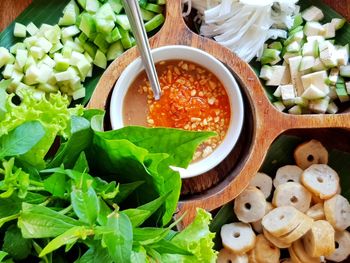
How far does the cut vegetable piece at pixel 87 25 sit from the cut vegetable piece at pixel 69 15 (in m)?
0.05

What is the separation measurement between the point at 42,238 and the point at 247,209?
0.83 meters

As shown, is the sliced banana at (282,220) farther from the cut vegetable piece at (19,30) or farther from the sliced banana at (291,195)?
the cut vegetable piece at (19,30)

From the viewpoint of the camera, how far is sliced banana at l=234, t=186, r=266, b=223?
199 centimetres

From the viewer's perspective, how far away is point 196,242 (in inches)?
56.2

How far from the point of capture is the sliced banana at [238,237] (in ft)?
6.50

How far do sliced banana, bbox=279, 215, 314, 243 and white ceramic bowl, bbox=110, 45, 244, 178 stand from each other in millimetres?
311

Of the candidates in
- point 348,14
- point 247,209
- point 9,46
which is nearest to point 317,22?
point 348,14

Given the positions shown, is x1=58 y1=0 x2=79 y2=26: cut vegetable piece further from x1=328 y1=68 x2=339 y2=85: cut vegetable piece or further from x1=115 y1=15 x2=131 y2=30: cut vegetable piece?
x1=328 y1=68 x2=339 y2=85: cut vegetable piece

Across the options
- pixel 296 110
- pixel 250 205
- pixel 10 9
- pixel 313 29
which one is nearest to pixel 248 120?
pixel 296 110

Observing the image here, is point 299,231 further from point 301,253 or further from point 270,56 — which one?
point 270,56

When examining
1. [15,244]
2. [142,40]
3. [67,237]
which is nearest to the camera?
[67,237]

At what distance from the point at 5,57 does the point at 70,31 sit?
0.21m

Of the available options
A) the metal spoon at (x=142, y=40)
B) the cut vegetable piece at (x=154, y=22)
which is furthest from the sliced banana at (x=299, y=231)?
the cut vegetable piece at (x=154, y=22)

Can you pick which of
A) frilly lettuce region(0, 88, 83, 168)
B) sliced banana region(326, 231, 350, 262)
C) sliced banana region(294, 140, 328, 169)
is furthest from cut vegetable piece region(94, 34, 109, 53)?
sliced banana region(326, 231, 350, 262)
